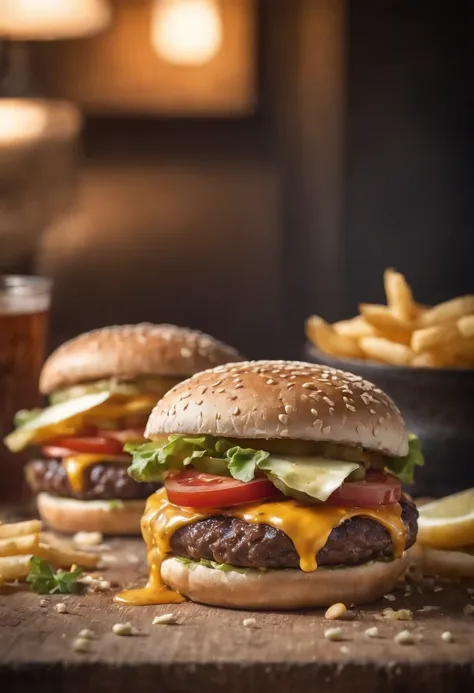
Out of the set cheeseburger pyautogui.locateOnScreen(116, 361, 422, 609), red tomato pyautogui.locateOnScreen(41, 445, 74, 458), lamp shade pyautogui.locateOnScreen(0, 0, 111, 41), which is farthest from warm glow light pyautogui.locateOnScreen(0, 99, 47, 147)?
cheeseburger pyautogui.locateOnScreen(116, 361, 422, 609)

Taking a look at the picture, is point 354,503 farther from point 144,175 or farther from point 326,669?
point 144,175

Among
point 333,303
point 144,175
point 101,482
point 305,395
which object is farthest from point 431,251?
point 305,395

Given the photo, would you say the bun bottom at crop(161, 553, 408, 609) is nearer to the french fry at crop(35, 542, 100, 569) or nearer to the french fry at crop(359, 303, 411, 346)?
the french fry at crop(35, 542, 100, 569)

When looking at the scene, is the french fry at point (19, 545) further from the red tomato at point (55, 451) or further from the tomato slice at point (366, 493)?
the tomato slice at point (366, 493)

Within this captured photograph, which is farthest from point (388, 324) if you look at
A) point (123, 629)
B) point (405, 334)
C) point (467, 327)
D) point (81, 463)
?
point (123, 629)

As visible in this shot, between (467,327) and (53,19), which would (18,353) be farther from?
(53,19)
